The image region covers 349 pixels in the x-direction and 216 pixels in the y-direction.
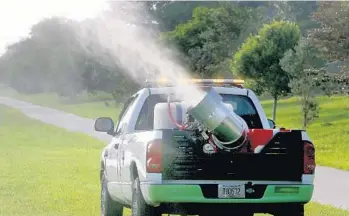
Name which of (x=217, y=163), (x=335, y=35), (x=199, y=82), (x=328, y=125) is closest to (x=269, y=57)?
(x=328, y=125)

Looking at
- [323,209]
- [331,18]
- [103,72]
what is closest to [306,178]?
[323,209]

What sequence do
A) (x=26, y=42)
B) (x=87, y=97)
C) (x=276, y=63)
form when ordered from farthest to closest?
(x=87, y=97) → (x=26, y=42) → (x=276, y=63)

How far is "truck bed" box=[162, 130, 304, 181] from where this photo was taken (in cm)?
982

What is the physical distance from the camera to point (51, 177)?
20.8 metres

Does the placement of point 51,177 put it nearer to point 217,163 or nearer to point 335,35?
point 217,163

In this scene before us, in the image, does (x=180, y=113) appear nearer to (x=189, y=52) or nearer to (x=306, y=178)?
(x=306, y=178)

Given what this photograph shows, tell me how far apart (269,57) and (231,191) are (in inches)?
1458

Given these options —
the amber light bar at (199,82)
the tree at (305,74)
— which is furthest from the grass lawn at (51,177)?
the tree at (305,74)

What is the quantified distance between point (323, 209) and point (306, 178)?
15.4ft

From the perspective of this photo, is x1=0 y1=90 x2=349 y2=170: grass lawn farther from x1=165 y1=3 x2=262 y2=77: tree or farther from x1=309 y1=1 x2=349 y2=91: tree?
x1=165 y1=3 x2=262 y2=77: tree

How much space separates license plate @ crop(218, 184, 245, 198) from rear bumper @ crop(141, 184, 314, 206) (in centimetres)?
5

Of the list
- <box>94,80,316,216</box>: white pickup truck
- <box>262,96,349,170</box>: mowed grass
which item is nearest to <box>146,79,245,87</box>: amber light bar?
<box>94,80,316,216</box>: white pickup truck

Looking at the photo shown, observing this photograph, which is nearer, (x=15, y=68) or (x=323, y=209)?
(x=323, y=209)

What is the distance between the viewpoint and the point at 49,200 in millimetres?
15742
